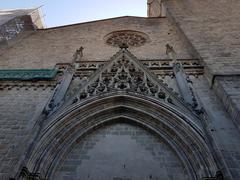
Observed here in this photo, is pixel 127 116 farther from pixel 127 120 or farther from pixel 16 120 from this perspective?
pixel 16 120

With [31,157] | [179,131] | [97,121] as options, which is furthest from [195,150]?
[31,157]

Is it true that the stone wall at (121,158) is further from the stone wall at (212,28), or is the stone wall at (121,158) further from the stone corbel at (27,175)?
the stone wall at (212,28)

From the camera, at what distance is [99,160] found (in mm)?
5586

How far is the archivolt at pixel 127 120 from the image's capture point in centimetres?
511

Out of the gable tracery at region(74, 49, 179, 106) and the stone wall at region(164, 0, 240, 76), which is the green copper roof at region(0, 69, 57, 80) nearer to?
the gable tracery at region(74, 49, 179, 106)

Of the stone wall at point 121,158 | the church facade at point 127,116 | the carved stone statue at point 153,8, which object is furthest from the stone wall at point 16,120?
the carved stone statue at point 153,8

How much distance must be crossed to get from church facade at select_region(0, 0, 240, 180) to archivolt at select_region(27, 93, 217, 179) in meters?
0.02

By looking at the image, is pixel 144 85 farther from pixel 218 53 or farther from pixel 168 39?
pixel 168 39

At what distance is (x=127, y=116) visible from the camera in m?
6.61

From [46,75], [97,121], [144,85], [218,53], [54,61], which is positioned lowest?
[97,121]

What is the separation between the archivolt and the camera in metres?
5.11

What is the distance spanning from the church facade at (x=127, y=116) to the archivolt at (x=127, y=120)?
21mm

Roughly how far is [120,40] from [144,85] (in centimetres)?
556

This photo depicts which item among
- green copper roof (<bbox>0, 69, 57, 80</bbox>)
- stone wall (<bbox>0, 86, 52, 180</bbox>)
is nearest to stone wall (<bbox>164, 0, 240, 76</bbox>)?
green copper roof (<bbox>0, 69, 57, 80</bbox>)
